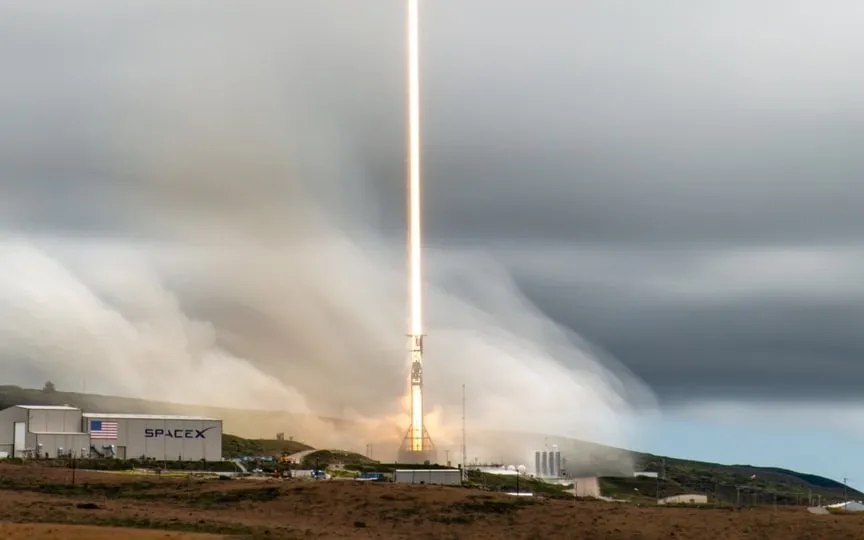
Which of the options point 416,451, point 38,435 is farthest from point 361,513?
point 416,451

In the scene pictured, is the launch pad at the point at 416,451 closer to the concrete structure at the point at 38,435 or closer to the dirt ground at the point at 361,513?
the concrete structure at the point at 38,435

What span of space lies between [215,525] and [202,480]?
3303 centimetres

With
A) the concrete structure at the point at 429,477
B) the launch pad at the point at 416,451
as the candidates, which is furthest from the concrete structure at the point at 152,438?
the concrete structure at the point at 429,477

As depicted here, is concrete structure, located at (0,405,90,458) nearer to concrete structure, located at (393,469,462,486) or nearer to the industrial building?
the industrial building

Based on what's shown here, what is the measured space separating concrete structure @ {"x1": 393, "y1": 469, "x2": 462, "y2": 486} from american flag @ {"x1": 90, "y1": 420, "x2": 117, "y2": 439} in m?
41.0

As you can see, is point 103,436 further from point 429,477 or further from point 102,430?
point 429,477

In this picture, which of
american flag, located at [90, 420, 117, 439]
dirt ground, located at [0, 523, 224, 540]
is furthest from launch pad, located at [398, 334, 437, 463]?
dirt ground, located at [0, 523, 224, 540]

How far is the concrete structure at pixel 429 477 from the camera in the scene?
155m

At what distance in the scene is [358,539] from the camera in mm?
98438

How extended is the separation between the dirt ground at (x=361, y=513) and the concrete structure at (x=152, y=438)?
42.7m

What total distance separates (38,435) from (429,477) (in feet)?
170

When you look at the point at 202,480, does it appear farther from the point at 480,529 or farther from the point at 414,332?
the point at 414,332

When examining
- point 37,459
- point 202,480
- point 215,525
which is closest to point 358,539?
point 215,525

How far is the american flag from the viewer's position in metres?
173
